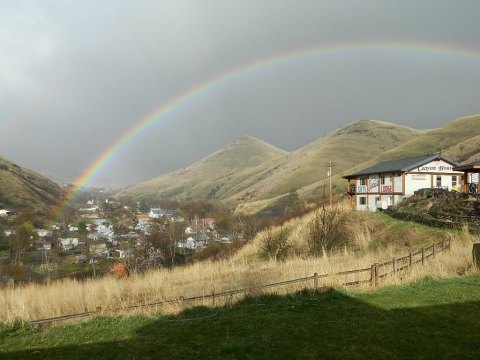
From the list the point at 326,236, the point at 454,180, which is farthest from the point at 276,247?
the point at 454,180

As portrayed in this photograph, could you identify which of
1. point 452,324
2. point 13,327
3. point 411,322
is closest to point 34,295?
point 13,327

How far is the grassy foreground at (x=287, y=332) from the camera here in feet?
22.7

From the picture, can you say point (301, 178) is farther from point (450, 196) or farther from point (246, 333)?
point (246, 333)

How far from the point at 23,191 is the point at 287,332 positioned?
159 meters

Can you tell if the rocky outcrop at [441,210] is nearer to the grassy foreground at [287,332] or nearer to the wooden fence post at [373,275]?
the wooden fence post at [373,275]

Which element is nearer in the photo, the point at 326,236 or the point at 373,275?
the point at 373,275

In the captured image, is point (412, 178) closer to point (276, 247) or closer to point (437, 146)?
point (276, 247)

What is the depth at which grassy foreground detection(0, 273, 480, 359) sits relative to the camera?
693 centimetres

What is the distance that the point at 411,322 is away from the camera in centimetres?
835

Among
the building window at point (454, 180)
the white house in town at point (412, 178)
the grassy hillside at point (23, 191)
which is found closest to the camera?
the white house in town at point (412, 178)

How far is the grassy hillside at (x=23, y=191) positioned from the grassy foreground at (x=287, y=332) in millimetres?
131152

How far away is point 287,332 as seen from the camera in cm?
798

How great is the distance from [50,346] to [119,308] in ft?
8.77

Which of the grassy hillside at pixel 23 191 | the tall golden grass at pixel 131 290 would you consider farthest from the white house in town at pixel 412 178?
the grassy hillside at pixel 23 191
